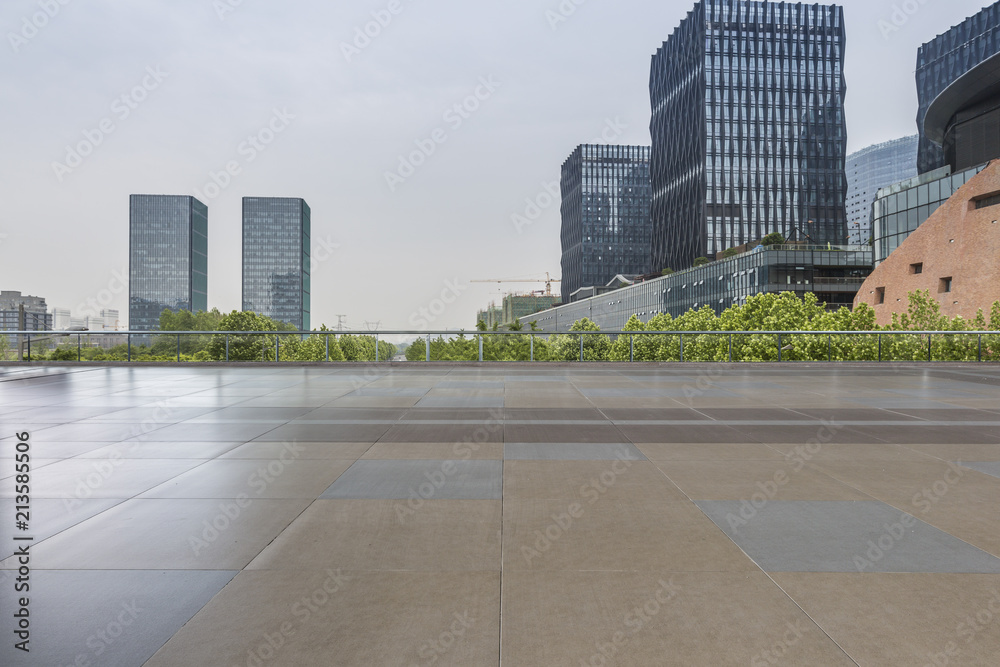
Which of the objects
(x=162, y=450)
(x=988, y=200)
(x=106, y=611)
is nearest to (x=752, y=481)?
(x=106, y=611)

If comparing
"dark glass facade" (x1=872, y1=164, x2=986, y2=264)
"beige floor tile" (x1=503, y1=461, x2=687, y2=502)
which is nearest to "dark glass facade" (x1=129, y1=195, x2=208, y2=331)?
"dark glass facade" (x1=872, y1=164, x2=986, y2=264)

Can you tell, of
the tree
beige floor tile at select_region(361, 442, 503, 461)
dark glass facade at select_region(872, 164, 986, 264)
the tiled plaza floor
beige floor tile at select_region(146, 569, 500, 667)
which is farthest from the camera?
dark glass facade at select_region(872, 164, 986, 264)

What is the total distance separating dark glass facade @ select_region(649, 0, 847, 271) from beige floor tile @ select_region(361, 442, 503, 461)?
11048 cm

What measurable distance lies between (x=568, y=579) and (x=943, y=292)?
5699 cm

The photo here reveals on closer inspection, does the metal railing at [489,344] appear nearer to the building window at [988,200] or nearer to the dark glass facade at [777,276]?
the building window at [988,200]

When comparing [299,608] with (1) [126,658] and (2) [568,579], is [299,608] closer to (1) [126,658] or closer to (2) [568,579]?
(1) [126,658]

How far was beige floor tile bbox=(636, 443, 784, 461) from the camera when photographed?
A: 6008 millimetres

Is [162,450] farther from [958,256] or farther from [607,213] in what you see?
[607,213]

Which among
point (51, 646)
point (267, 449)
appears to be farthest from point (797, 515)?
point (267, 449)

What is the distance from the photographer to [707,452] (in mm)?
6285

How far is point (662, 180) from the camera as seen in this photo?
5025 inches

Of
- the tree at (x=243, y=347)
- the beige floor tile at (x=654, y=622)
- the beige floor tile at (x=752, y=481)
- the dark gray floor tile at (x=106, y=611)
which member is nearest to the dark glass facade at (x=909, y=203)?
the tree at (x=243, y=347)

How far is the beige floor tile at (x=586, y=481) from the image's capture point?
4667mm

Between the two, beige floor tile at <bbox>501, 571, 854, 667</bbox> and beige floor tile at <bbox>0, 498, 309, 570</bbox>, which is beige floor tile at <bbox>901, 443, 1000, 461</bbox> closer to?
beige floor tile at <bbox>501, 571, 854, 667</bbox>
